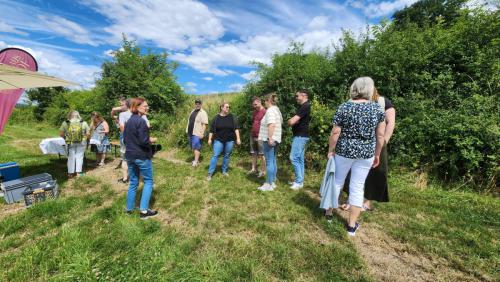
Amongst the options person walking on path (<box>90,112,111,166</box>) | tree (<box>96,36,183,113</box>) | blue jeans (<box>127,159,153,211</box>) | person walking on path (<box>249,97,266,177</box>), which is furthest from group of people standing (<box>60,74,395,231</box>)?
tree (<box>96,36,183,113</box>)

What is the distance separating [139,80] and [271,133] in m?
9.91

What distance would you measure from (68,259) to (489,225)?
5834mm

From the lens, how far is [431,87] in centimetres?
602

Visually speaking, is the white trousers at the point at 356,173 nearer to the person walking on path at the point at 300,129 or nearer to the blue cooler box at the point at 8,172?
the person walking on path at the point at 300,129

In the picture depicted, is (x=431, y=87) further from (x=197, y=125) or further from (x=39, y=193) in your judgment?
(x=39, y=193)

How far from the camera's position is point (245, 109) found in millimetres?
8594

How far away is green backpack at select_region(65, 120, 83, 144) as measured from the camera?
215 inches

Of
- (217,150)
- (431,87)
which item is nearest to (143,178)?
(217,150)

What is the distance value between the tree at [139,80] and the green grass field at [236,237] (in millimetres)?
7481

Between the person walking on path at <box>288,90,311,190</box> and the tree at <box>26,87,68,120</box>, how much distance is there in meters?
23.9

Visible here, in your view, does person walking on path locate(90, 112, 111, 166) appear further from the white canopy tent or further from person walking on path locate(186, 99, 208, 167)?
person walking on path locate(186, 99, 208, 167)

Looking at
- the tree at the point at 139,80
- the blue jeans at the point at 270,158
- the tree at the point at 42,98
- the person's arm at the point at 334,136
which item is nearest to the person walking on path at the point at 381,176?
the person's arm at the point at 334,136

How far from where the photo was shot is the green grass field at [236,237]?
2.57 m

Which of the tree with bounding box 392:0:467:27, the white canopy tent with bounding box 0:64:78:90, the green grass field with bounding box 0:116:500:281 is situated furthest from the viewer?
the tree with bounding box 392:0:467:27
